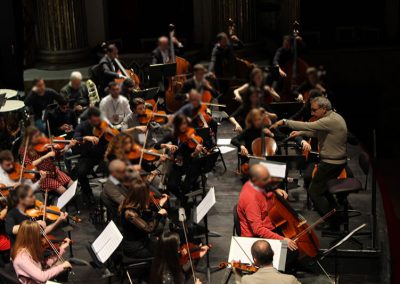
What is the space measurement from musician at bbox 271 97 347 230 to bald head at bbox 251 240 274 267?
2330 millimetres

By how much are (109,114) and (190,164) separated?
1568 mm

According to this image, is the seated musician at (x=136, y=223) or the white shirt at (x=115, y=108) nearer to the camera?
the seated musician at (x=136, y=223)

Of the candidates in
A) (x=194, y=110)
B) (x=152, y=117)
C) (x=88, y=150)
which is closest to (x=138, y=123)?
(x=152, y=117)

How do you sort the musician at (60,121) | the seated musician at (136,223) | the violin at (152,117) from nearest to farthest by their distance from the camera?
the seated musician at (136,223), the violin at (152,117), the musician at (60,121)

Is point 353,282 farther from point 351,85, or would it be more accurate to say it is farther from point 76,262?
point 351,85

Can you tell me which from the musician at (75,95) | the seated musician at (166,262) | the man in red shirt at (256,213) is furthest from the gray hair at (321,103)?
the musician at (75,95)

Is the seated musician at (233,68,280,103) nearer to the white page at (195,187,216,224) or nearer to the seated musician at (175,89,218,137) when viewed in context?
the seated musician at (175,89,218,137)

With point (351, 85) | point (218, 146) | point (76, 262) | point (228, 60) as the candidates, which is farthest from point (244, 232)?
point (351, 85)

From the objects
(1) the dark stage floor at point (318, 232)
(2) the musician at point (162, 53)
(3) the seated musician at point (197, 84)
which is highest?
(2) the musician at point (162, 53)

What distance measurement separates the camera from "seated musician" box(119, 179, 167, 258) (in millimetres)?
7098

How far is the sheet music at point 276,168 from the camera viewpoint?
7.19 m

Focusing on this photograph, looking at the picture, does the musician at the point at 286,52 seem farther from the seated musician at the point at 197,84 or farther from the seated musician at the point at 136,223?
the seated musician at the point at 136,223

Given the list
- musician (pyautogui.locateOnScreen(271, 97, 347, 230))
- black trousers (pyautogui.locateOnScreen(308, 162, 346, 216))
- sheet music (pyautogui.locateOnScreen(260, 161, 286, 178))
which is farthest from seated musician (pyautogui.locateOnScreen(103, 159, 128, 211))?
black trousers (pyautogui.locateOnScreen(308, 162, 346, 216))

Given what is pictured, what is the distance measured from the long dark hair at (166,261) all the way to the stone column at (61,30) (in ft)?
30.2
